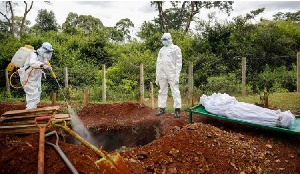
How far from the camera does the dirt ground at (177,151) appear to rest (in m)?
2.70

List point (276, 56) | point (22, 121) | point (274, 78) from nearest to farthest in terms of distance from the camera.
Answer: point (22, 121), point (274, 78), point (276, 56)

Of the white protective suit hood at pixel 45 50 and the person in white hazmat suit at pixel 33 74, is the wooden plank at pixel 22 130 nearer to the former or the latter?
the person in white hazmat suit at pixel 33 74

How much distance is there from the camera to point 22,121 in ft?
10.9

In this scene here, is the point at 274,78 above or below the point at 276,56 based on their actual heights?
below

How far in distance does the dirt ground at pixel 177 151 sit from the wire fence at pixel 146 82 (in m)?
3.74

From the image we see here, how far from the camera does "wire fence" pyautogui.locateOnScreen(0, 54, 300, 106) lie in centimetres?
979

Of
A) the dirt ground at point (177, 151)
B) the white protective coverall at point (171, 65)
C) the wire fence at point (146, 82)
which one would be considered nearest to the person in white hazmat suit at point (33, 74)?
the dirt ground at point (177, 151)

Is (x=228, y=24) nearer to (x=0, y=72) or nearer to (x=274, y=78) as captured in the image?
(x=274, y=78)

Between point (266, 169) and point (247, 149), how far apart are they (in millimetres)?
467

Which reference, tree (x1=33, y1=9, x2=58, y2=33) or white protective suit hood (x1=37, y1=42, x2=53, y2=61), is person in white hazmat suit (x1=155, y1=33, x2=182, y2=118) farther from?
tree (x1=33, y1=9, x2=58, y2=33)

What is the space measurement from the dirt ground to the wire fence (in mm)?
3737

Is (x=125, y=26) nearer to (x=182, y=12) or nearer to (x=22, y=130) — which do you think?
(x=182, y=12)

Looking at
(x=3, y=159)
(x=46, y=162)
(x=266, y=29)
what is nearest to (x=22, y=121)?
(x=3, y=159)

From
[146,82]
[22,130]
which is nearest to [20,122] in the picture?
[22,130]
